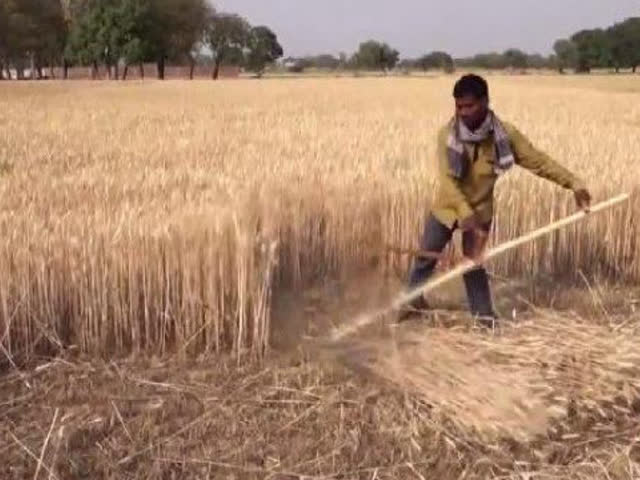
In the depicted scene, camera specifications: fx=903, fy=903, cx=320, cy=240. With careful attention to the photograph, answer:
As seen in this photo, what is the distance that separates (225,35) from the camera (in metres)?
104

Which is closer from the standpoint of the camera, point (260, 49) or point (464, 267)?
point (464, 267)

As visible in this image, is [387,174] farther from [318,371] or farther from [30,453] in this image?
[30,453]

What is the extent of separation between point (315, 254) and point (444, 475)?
8.78ft

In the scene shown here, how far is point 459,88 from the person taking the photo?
4.58 meters

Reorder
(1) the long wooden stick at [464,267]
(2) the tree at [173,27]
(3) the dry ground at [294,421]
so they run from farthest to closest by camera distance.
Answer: (2) the tree at [173,27] < (1) the long wooden stick at [464,267] < (3) the dry ground at [294,421]

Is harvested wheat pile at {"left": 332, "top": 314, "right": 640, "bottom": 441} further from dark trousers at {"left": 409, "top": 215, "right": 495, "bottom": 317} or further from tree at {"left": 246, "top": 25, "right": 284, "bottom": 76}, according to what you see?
tree at {"left": 246, "top": 25, "right": 284, "bottom": 76}

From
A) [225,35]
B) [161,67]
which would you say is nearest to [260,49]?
[225,35]

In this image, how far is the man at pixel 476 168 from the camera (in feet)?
15.4

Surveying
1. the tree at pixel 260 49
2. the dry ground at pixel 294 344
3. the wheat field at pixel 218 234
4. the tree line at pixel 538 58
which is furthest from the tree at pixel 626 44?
the dry ground at pixel 294 344

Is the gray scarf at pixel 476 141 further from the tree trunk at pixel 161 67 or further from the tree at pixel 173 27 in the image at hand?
the tree trunk at pixel 161 67

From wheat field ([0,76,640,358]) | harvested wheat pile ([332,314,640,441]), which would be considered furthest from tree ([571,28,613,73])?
harvested wheat pile ([332,314,640,441])

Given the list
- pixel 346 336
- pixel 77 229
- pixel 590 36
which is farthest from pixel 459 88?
pixel 590 36

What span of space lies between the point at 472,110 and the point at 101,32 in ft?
263

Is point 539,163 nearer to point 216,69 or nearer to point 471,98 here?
point 471,98
